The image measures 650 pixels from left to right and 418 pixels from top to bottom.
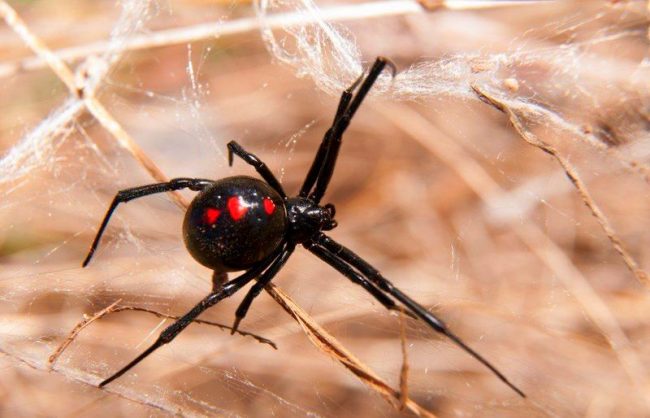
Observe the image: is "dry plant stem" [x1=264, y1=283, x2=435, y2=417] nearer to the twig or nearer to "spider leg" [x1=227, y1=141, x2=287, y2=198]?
"spider leg" [x1=227, y1=141, x2=287, y2=198]

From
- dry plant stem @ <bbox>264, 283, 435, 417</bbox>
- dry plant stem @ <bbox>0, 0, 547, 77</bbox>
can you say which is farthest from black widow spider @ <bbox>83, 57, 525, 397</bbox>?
dry plant stem @ <bbox>0, 0, 547, 77</bbox>

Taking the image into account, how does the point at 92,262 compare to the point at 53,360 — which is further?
the point at 92,262

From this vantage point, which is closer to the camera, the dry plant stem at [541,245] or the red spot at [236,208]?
the red spot at [236,208]

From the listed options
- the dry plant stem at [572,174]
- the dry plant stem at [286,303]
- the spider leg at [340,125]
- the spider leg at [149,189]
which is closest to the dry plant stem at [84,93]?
the dry plant stem at [286,303]

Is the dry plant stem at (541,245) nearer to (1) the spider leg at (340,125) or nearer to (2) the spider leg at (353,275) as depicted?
(1) the spider leg at (340,125)

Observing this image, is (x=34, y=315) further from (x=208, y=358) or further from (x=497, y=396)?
(x=497, y=396)

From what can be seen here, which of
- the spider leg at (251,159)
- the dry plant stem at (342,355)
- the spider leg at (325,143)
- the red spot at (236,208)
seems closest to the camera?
the dry plant stem at (342,355)

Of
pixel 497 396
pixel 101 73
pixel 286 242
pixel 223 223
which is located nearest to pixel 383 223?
pixel 286 242
